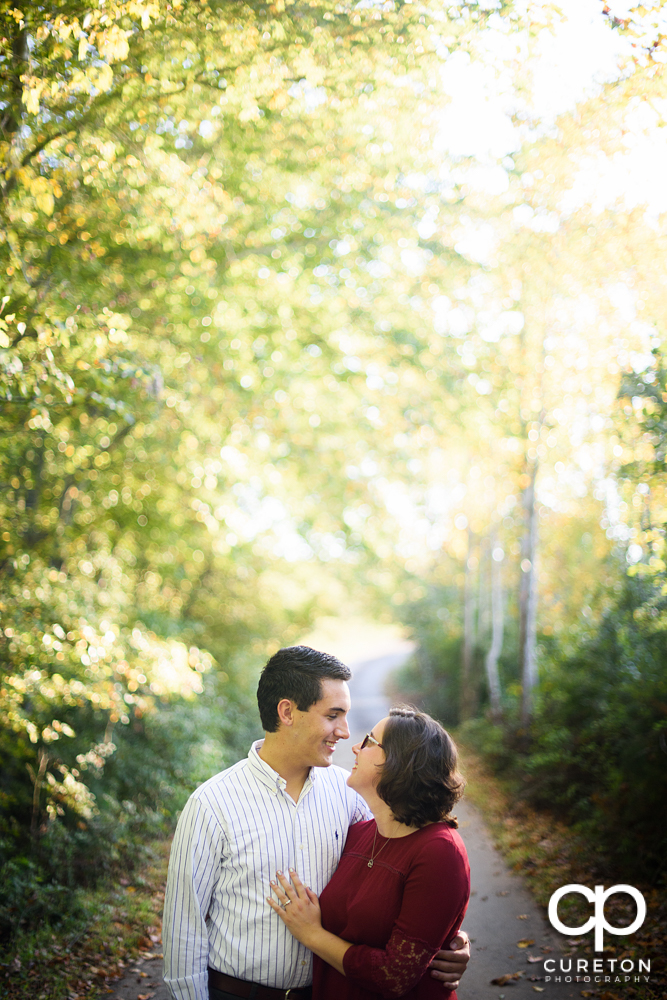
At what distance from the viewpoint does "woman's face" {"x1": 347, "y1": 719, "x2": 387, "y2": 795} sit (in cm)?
244

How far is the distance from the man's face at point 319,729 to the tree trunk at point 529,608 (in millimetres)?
8939

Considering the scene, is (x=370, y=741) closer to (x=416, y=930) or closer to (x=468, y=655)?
(x=416, y=930)

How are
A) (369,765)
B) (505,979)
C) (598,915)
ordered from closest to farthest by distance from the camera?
(369,765)
(505,979)
(598,915)

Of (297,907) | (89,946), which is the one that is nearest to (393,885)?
(297,907)

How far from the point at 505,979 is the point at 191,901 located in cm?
365

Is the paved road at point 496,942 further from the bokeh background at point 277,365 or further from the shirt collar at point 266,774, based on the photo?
the shirt collar at point 266,774

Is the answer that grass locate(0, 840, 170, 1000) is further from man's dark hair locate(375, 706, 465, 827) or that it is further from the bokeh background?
man's dark hair locate(375, 706, 465, 827)

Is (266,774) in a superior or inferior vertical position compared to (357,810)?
superior

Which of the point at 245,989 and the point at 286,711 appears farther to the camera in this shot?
the point at 286,711

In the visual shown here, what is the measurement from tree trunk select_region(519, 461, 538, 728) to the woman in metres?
8.94

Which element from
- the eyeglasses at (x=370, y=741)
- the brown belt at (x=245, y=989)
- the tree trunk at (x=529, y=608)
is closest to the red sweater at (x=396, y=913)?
the brown belt at (x=245, y=989)

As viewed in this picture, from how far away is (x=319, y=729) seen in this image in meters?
2.51

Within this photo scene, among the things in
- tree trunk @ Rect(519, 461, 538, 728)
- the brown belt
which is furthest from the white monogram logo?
tree trunk @ Rect(519, 461, 538, 728)

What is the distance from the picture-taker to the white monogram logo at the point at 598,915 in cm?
510
